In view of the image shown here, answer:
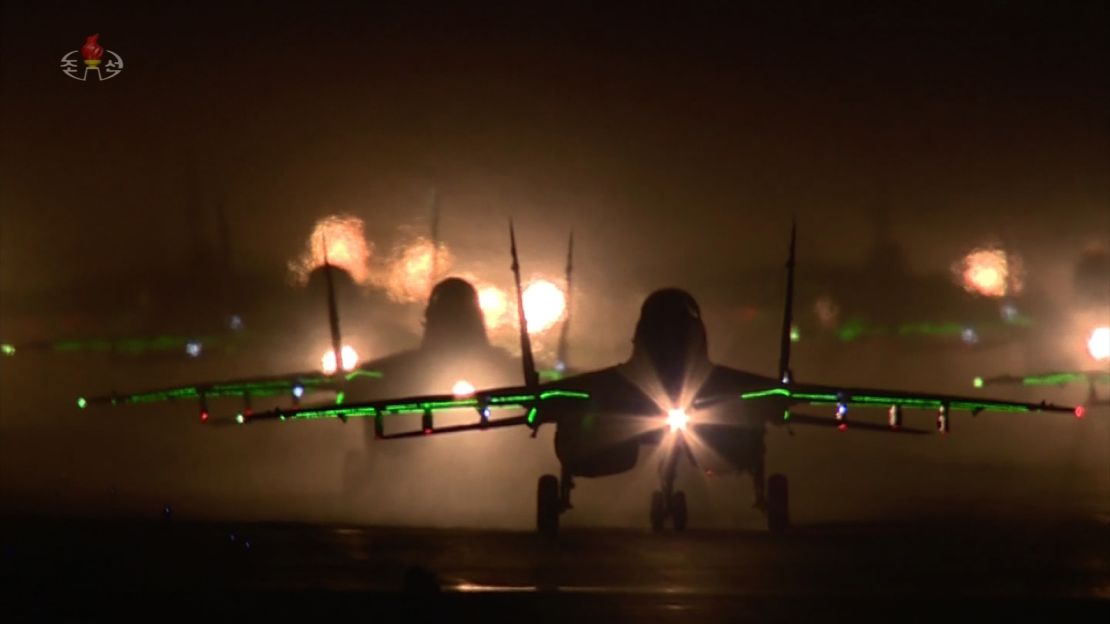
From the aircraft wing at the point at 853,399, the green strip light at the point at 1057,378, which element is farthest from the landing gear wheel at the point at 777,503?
the green strip light at the point at 1057,378

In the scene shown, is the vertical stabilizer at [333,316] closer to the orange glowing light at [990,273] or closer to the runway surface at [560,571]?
the runway surface at [560,571]

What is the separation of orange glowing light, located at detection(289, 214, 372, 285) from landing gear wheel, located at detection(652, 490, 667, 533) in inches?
529

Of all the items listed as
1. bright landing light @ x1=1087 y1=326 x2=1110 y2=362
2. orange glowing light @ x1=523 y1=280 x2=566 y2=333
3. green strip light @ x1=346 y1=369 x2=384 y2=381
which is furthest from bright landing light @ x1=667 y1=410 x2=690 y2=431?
bright landing light @ x1=1087 y1=326 x2=1110 y2=362

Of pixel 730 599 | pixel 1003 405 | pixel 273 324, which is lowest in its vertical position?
pixel 730 599

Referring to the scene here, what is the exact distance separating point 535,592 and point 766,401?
10.4 meters

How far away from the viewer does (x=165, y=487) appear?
37188mm

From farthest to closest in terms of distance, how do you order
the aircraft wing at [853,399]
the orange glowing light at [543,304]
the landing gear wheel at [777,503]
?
1. the orange glowing light at [543,304]
2. the landing gear wheel at [777,503]
3. the aircraft wing at [853,399]

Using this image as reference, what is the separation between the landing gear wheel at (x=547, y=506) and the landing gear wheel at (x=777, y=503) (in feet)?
12.2

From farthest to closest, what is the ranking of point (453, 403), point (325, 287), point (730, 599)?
point (325, 287), point (453, 403), point (730, 599)

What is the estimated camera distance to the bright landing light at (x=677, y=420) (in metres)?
27.8

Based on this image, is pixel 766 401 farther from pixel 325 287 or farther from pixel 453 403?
pixel 325 287

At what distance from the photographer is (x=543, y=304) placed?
3872cm

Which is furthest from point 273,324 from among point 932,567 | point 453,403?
point 932,567

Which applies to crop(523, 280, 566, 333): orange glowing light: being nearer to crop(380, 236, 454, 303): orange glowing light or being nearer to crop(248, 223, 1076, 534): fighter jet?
crop(380, 236, 454, 303): orange glowing light
